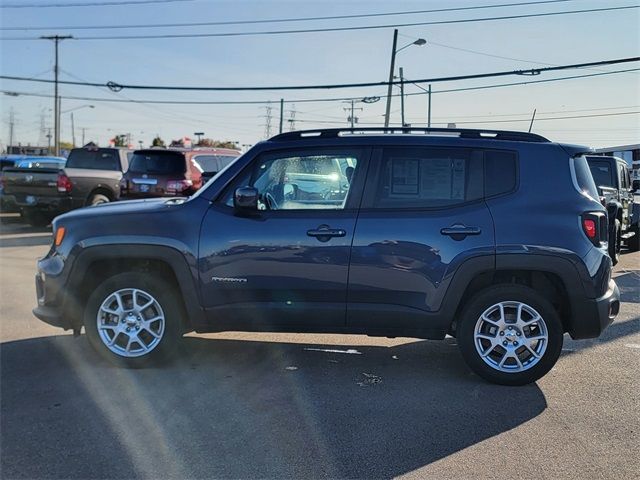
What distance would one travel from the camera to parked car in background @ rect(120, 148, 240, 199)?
1242 centimetres

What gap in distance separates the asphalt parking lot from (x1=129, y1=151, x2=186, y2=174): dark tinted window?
289 inches

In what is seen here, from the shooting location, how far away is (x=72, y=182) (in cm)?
1401

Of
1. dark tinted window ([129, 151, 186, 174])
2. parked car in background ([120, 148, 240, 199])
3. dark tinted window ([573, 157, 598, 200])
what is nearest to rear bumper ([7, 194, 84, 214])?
parked car in background ([120, 148, 240, 199])

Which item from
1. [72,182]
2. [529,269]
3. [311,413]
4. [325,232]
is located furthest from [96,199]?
[529,269]

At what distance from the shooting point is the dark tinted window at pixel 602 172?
1165 cm

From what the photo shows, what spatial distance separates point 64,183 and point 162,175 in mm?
3138

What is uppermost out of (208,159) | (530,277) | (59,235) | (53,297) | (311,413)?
→ (208,159)

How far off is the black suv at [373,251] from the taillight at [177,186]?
771 cm

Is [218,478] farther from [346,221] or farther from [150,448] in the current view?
[346,221]

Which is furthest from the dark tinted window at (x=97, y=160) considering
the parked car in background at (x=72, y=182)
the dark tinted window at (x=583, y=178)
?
the dark tinted window at (x=583, y=178)

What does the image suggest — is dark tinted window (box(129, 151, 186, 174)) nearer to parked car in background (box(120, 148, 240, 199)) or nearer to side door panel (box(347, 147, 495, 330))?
parked car in background (box(120, 148, 240, 199))

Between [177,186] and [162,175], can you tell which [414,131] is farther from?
[162,175]

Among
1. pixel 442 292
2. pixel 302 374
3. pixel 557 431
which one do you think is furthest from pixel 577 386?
pixel 302 374

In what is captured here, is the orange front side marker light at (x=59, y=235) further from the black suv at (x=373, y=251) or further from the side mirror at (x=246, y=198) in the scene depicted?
the side mirror at (x=246, y=198)
